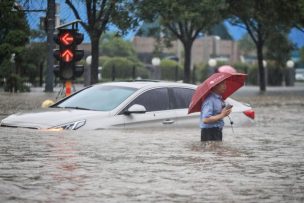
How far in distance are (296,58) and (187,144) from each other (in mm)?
99475

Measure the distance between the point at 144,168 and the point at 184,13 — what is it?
96.3 feet

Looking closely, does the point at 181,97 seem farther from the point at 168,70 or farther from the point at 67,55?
the point at 168,70

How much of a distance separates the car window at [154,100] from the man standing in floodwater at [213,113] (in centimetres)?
252

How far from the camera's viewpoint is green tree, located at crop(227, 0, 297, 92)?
39.4 metres

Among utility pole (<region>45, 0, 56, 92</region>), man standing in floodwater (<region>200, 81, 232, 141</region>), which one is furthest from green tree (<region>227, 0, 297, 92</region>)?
man standing in floodwater (<region>200, 81, 232, 141</region>)

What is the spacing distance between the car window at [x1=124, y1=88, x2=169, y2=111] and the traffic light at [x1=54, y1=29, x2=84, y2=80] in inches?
262

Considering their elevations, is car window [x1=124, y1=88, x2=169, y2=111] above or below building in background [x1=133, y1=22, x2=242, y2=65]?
below

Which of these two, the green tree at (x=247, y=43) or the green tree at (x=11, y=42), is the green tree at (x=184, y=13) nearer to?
the green tree at (x=11, y=42)

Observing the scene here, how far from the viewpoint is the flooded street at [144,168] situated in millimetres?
6691

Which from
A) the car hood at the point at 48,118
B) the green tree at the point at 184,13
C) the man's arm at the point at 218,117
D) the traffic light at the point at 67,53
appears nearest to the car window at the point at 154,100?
the car hood at the point at 48,118

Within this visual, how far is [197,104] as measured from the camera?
11.3m

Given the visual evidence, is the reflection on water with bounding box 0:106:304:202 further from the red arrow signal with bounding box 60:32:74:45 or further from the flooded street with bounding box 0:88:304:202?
the red arrow signal with bounding box 60:32:74:45

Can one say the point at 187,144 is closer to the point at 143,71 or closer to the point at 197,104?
the point at 197,104

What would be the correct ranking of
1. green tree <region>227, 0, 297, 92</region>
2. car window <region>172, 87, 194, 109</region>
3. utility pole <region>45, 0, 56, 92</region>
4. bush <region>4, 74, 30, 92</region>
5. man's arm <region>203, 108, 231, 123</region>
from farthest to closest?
green tree <region>227, 0, 297, 92</region> → bush <region>4, 74, 30, 92</region> → utility pole <region>45, 0, 56, 92</region> → car window <region>172, 87, 194, 109</region> → man's arm <region>203, 108, 231, 123</region>
